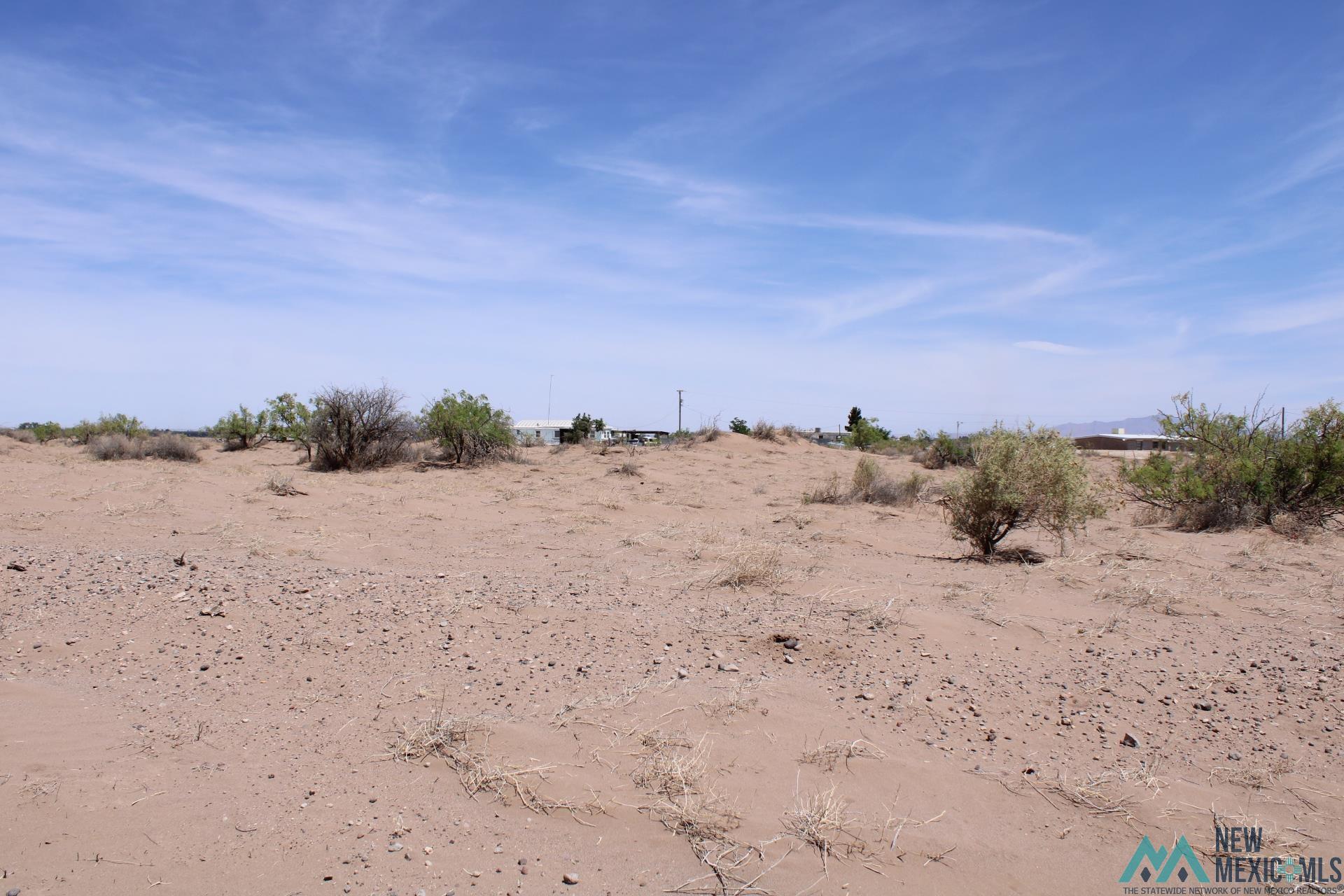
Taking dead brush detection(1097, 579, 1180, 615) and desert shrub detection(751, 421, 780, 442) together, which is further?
desert shrub detection(751, 421, 780, 442)

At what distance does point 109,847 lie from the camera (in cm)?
321

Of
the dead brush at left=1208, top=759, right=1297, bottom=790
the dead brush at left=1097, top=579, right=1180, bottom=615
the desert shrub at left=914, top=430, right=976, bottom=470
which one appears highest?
the desert shrub at left=914, top=430, right=976, bottom=470

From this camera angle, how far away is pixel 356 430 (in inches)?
918

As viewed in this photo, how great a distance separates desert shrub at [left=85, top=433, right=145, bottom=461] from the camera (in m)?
22.9

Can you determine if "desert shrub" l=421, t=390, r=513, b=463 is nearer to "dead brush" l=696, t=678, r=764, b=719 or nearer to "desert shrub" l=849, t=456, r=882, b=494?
"desert shrub" l=849, t=456, r=882, b=494

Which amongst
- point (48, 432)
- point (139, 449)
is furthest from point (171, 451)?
point (48, 432)

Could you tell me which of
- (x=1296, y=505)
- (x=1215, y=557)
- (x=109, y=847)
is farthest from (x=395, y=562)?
(x=1296, y=505)

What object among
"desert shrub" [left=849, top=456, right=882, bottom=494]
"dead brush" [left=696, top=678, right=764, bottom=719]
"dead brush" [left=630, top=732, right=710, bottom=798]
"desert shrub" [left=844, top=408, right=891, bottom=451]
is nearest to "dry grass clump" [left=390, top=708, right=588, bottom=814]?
"dead brush" [left=630, top=732, right=710, bottom=798]

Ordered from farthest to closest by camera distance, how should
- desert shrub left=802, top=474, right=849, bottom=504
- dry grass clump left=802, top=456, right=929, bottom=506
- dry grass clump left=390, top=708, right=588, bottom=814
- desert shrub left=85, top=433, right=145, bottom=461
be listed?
desert shrub left=85, top=433, right=145, bottom=461 → dry grass clump left=802, top=456, right=929, bottom=506 → desert shrub left=802, top=474, right=849, bottom=504 → dry grass clump left=390, top=708, right=588, bottom=814

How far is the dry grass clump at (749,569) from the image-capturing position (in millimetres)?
7477

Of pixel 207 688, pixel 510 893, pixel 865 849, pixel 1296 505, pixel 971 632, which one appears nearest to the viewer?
pixel 510 893

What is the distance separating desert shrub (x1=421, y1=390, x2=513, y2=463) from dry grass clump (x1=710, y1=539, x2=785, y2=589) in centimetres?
1777

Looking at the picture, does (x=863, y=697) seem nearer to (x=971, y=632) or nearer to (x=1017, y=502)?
(x=971, y=632)

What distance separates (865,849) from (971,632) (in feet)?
9.81
